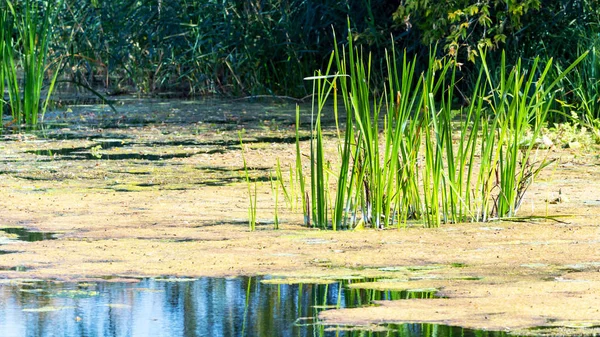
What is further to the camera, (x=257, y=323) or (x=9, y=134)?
(x=9, y=134)

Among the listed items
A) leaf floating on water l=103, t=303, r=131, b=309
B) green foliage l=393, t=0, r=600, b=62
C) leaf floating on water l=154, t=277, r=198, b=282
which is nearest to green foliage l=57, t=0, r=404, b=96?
green foliage l=393, t=0, r=600, b=62

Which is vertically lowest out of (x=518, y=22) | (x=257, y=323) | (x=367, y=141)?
(x=257, y=323)

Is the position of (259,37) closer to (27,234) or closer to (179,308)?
(27,234)

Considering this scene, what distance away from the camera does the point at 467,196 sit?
444 centimetres

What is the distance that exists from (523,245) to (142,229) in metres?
1.36

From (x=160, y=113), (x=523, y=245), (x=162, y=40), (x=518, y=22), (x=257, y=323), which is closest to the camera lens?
(x=257, y=323)

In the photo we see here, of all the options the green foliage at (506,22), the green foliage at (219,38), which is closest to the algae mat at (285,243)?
the green foliage at (506,22)

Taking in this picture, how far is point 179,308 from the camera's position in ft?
10.2

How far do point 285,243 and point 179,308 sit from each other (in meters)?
Result: 0.96

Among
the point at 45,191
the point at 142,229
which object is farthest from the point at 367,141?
the point at 45,191

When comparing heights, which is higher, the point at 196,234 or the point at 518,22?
the point at 518,22

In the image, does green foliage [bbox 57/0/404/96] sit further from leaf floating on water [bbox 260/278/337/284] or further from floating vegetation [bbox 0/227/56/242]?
leaf floating on water [bbox 260/278/337/284]

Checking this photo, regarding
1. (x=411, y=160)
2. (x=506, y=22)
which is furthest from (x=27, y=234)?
(x=506, y=22)

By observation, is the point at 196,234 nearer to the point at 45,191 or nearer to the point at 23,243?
the point at 23,243
